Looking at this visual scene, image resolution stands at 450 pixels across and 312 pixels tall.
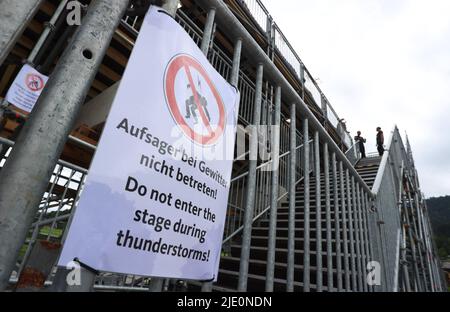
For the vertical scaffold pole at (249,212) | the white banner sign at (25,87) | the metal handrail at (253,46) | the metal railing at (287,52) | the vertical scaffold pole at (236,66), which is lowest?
the vertical scaffold pole at (249,212)

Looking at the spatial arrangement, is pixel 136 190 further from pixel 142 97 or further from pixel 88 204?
pixel 142 97

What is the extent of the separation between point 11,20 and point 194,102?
71 centimetres

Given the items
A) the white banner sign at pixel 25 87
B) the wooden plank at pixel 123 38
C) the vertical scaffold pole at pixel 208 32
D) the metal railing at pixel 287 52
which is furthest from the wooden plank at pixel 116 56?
the vertical scaffold pole at pixel 208 32

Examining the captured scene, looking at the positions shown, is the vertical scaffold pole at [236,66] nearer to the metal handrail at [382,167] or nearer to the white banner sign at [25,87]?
the white banner sign at [25,87]

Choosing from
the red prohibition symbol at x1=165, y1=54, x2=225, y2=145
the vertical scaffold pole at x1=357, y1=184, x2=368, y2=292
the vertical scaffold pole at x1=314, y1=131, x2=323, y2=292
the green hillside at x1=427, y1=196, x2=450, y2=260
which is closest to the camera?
the red prohibition symbol at x1=165, y1=54, x2=225, y2=145

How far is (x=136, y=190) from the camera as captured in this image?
0.93 meters

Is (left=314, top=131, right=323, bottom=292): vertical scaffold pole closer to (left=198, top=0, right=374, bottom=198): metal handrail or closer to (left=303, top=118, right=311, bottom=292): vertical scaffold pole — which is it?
(left=303, top=118, right=311, bottom=292): vertical scaffold pole

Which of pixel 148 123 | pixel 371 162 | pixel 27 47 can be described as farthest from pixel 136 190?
pixel 371 162

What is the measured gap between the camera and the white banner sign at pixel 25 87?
10.6 feet

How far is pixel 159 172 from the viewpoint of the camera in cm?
101

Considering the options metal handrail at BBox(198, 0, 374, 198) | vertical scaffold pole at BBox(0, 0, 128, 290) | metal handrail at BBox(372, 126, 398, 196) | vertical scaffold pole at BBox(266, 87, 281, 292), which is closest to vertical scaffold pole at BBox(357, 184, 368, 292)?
metal handrail at BBox(372, 126, 398, 196)

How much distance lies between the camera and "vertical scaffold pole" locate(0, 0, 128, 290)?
0.68 metres

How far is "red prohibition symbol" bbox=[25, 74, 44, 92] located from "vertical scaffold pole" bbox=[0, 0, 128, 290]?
3.02 metres

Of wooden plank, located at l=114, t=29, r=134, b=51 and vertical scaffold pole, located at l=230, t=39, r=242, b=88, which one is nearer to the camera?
vertical scaffold pole, located at l=230, t=39, r=242, b=88
